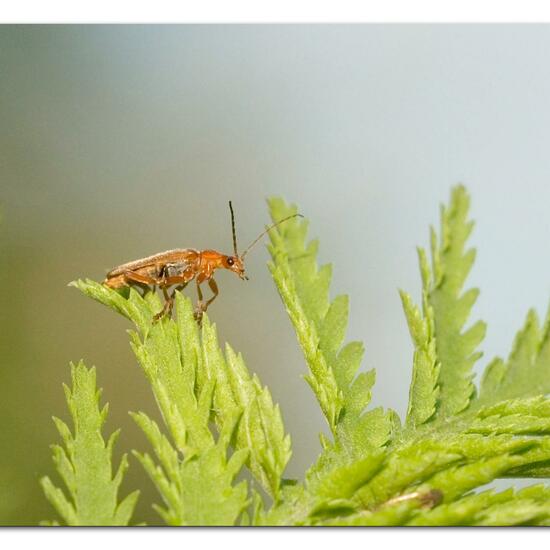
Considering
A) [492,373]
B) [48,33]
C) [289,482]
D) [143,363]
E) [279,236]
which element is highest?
[48,33]

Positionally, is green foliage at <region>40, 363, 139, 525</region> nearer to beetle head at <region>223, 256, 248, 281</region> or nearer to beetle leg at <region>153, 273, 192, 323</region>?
beetle leg at <region>153, 273, 192, 323</region>

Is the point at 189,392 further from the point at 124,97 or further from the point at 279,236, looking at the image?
the point at 124,97

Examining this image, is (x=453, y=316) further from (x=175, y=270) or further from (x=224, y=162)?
(x=224, y=162)

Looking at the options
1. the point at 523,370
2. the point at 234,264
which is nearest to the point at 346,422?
the point at 523,370

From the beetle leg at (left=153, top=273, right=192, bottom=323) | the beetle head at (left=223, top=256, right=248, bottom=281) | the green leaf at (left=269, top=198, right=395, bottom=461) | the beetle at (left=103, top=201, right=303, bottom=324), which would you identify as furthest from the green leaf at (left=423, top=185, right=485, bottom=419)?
the beetle head at (left=223, top=256, right=248, bottom=281)
